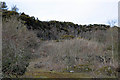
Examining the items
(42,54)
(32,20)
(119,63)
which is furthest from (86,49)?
(32,20)

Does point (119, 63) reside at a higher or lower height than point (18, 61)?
lower

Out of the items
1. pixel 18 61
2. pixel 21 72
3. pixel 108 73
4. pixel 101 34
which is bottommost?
pixel 108 73

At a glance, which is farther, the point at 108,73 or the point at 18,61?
the point at 108,73

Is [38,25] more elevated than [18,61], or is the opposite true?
[38,25]

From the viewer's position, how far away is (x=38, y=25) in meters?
17.6

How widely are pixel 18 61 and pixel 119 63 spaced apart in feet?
12.7

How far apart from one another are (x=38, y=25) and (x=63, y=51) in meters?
9.63

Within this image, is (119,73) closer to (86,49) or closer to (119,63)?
(119,63)

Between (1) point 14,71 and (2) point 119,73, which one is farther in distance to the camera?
(2) point 119,73

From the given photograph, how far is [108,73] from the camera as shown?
4.77m

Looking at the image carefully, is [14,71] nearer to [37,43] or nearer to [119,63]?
[119,63]

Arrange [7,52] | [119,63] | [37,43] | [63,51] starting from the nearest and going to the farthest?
[7,52], [119,63], [63,51], [37,43]

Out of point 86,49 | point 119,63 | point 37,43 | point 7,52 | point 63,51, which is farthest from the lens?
point 37,43

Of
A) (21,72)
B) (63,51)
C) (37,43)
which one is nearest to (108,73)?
(21,72)
